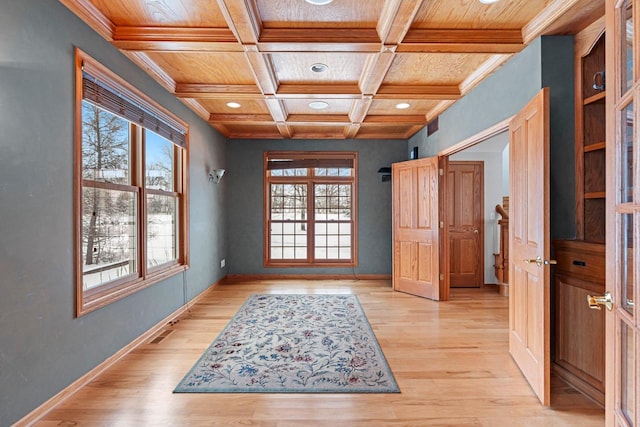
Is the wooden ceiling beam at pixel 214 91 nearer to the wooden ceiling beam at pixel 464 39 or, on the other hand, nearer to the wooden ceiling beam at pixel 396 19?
the wooden ceiling beam at pixel 396 19

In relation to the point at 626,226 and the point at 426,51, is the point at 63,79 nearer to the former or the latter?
the point at 426,51

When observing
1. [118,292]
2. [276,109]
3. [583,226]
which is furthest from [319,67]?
[118,292]

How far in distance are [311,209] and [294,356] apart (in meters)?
3.54

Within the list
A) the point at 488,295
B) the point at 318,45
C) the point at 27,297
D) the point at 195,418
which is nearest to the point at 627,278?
the point at 195,418

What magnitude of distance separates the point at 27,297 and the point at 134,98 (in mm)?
1867

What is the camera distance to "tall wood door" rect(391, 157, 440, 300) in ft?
15.2

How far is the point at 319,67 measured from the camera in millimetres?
3199

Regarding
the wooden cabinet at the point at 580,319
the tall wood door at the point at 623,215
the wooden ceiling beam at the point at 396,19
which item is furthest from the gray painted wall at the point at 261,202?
the tall wood door at the point at 623,215

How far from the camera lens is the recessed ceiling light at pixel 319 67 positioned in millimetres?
3160

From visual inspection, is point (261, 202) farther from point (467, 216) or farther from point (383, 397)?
point (383, 397)

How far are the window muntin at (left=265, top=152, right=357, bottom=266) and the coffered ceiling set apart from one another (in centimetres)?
209

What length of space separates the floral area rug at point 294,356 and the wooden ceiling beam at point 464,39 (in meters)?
2.65

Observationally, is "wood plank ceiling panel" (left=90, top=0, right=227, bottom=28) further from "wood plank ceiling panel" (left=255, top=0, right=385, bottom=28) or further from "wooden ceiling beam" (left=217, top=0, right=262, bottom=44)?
"wood plank ceiling panel" (left=255, top=0, right=385, bottom=28)

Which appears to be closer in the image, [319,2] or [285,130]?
[319,2]
